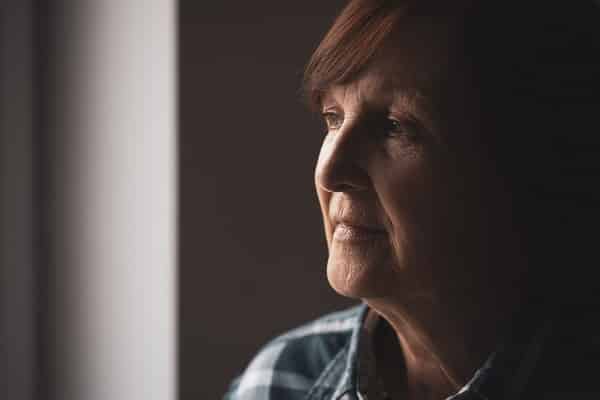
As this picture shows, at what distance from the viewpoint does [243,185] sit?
122cm

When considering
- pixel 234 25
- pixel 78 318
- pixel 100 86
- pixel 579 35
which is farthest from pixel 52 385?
pixel 579 35

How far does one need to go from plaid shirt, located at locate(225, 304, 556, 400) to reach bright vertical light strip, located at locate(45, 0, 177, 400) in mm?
283

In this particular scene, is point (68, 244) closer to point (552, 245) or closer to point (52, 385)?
point (52, 385)

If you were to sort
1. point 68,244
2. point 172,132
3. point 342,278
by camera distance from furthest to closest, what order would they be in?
point 68,244 < point 172,132 < point 342,278

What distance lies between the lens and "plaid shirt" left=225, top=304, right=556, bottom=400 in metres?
0.70

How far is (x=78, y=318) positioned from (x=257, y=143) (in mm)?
621

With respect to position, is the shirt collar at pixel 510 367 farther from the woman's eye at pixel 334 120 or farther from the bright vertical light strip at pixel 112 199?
the bright vertical light strip at pixel 112 199

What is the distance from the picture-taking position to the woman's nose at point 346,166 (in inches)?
26.9

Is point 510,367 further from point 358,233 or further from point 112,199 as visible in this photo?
point 112,199

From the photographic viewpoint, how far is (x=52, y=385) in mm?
1515

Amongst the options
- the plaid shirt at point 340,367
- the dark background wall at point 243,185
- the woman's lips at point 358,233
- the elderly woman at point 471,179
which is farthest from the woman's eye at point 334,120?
the dark background wall at point 243,185

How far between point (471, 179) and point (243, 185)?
62 cm

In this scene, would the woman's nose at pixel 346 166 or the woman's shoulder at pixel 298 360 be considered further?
the woman's shoulder at pixel 298 360

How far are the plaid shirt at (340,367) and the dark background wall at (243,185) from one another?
0.24 metres
